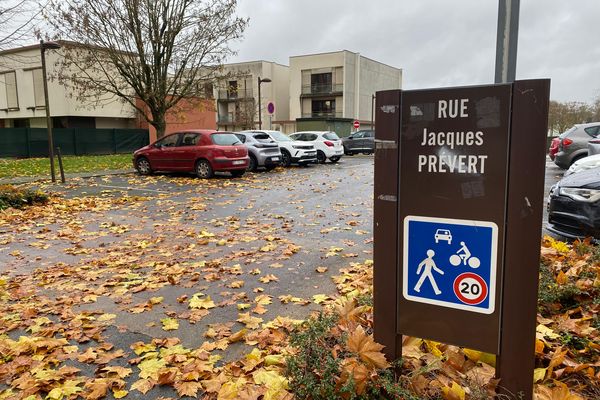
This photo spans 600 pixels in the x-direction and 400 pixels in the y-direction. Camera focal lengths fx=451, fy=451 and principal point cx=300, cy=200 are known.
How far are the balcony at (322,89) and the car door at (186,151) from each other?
3920 centimetres

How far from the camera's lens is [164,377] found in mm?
2928

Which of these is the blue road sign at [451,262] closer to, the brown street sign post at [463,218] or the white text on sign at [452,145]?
the brown street sign post at [463,218]

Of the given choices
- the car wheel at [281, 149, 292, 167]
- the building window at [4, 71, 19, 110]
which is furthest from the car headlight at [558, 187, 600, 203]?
the building window at [4, 71, 19, 110]

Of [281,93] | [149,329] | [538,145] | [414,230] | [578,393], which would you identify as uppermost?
[281,93]

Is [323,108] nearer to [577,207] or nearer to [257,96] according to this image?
[257,96]

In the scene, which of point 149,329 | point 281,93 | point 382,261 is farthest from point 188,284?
point 281,93

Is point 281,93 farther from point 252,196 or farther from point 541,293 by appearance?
point 541,293

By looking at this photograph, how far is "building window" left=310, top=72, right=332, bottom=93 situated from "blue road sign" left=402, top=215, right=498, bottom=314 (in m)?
52.3

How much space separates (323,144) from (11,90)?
26.1 meters

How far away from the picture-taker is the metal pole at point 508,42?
117 inches

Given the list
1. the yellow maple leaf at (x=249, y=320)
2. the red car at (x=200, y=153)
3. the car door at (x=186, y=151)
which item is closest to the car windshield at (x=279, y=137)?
the red car at (x=200, y=153)

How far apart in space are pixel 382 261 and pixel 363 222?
5471mm

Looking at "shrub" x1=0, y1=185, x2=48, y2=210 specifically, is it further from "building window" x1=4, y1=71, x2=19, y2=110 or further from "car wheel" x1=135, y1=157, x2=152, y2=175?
"building window" x1=4, y1=71, x2=19, y2=110

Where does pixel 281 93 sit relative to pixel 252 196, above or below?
above
